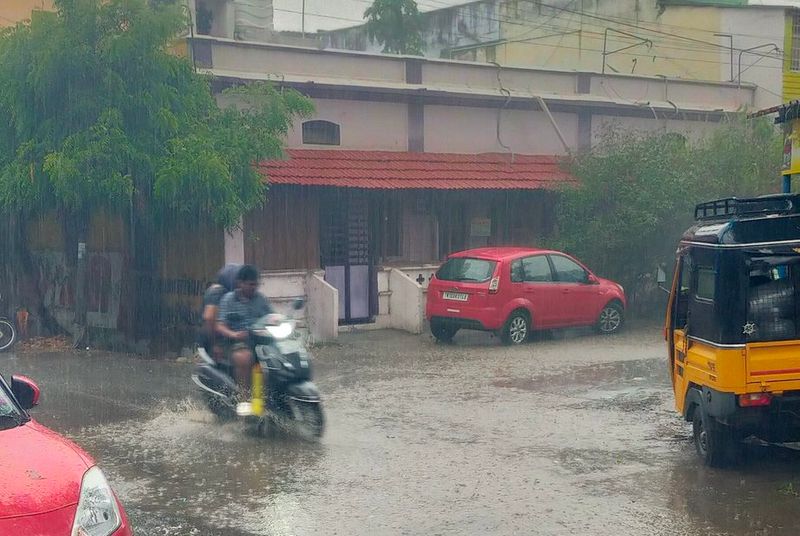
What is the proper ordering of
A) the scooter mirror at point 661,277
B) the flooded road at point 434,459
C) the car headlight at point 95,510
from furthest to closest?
the scooter mirror at point 661,277
the flooded road at point 434,459
the car headlight at point 95,510

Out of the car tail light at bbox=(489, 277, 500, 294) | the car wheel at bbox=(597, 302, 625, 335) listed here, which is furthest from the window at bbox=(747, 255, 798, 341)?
the car wheel at bbox=(597, 302, 625, 335)

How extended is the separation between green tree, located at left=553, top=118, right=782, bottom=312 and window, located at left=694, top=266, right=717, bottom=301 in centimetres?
1139

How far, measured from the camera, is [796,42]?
2856 centimetres

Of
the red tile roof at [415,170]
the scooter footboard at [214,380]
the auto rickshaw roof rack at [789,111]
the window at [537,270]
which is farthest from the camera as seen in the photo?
the red tile roof at [415,170]

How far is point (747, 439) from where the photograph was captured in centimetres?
901

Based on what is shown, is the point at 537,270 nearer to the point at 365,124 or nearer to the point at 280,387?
the point at 365,124

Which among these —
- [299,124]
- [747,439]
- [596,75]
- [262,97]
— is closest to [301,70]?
Answer: [299,124]

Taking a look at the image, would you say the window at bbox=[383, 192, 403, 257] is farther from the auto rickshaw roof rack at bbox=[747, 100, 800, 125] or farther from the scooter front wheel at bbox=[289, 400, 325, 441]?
the scooter front wheel at bbox=[289, 400, 325, 441]

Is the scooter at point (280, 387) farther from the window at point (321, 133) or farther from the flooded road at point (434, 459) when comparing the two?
the window at point (321, 133)

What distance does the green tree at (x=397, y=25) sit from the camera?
39.1 meters

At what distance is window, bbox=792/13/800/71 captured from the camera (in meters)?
28.3

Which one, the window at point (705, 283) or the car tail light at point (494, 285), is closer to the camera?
the window at point (705, 283)

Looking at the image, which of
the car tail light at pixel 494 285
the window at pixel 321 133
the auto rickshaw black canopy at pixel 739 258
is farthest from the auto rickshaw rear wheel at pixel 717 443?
the window at pixel 321 133

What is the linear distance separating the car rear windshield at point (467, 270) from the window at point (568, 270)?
140cm
